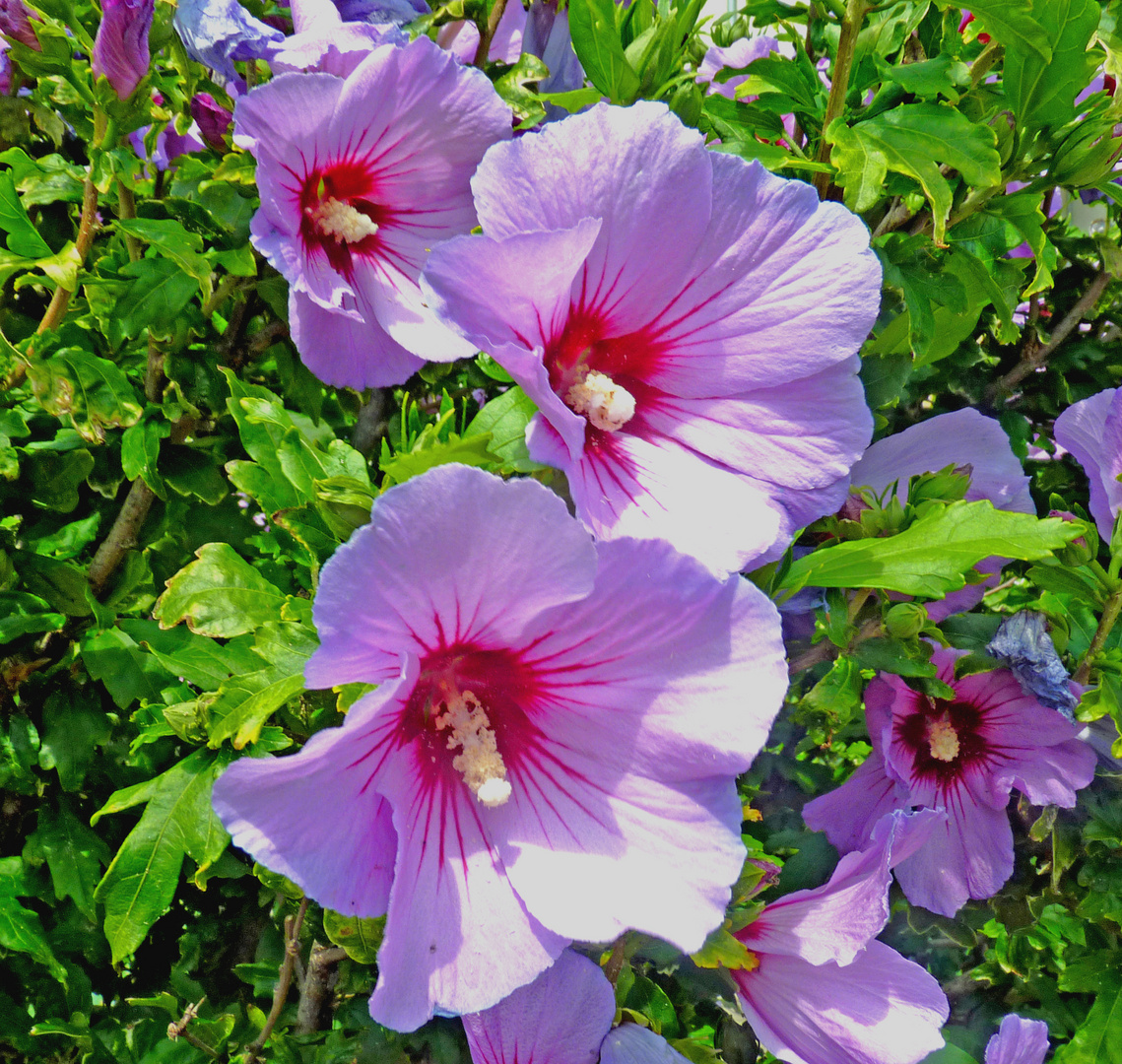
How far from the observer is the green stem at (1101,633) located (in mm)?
1127

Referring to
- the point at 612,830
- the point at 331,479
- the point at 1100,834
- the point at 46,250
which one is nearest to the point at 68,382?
the point at 46,250

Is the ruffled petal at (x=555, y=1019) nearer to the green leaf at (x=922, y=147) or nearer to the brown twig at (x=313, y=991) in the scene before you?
the brown twig at (x=313, y=991)

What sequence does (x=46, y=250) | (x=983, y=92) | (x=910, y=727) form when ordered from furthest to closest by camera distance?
(x=910, y=727)
(x=46, y=250)
(x=983, y=92)

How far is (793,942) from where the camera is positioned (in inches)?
38.6

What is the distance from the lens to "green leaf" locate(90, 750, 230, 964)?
913 mm

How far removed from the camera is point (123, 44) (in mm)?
947

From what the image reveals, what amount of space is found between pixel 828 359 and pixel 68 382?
A: 781 millimetres

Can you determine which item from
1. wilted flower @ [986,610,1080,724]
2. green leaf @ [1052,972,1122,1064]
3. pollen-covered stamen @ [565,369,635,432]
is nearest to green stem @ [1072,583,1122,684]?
wilted flower @ [986,610,1080,724]

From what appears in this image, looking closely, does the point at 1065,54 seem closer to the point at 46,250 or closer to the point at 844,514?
the point at 844,514

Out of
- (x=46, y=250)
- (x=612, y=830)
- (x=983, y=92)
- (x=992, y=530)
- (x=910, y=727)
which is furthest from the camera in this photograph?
(x=910, y=727)

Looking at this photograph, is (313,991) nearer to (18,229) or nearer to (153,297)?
(153,297)

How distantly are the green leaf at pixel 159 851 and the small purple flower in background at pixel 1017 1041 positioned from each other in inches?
35.1

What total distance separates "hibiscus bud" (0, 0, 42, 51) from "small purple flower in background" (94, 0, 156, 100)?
12 centimetres

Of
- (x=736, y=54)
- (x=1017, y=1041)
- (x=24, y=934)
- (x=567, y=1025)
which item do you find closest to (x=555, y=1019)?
(x=567, y=1025)
